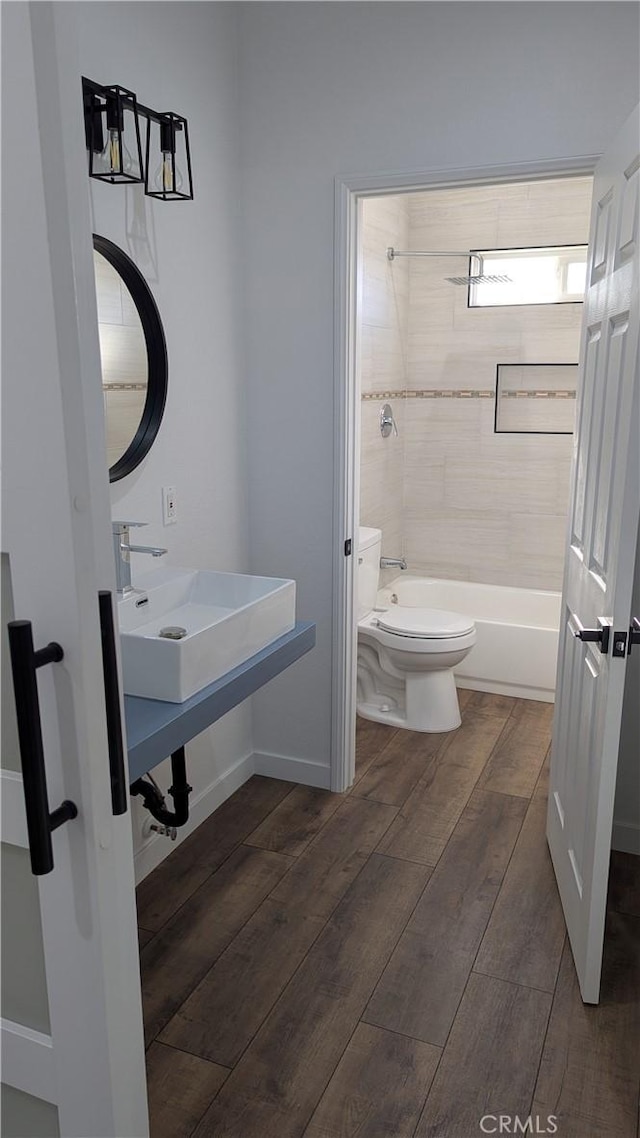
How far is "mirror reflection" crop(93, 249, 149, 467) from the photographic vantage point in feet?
6.91

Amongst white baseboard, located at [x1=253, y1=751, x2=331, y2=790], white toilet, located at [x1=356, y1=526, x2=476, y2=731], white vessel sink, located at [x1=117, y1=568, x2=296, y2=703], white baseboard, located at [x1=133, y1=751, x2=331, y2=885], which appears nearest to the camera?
white vessel sink, located at [x1=117, y1=568, x2=296, y2=703]

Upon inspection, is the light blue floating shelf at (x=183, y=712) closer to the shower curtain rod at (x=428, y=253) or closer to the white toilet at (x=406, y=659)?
the white toilet at (x=406, y=659)

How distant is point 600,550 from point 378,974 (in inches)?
47.0

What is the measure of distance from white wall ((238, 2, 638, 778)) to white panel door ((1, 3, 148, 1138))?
5.70 ft

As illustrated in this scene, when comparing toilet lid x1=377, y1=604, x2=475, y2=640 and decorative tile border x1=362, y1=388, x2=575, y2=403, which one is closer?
toilet lid x1=377, y1=604, x2=475, y2=640

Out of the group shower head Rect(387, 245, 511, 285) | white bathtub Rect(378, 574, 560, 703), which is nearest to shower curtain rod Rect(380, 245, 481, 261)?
shower head Rect(387, 245, 511, 285)

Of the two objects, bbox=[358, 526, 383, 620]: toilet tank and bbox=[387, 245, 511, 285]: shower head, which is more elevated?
bbox=[387, 245, 511, 285]: shower head

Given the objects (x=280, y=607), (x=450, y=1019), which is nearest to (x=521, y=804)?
(x=450, y=1019)

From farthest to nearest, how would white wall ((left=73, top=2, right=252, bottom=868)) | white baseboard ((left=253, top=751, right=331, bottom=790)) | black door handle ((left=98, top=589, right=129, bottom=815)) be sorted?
white baseboard ((left=253, top=751, right=331, bottom=790)), white wall ((left=73, top=2, right=252, bottom=868)), black door handle ((left=98, top=589, right=129, bottom=815))

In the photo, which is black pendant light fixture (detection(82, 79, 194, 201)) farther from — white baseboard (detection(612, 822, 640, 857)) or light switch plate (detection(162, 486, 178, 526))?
white baseboard (detection(612, 822, 640, 857))

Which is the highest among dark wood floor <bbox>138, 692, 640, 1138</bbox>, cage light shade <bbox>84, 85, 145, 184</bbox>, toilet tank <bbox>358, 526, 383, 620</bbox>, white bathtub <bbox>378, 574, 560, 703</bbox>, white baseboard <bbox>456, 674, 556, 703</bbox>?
cage light shade <bbox>84, 85, 145, 184</bbox>

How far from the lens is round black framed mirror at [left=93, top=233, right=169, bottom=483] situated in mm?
2107

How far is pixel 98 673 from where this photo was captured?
1076mm

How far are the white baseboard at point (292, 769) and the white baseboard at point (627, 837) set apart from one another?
994 mm
